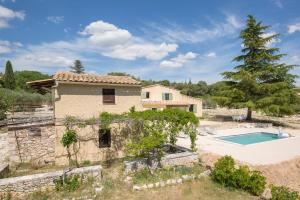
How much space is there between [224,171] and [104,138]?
26.9 feet

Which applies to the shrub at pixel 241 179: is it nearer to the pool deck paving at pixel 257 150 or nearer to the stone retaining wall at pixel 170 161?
the pool deck paving at pixel 257 150

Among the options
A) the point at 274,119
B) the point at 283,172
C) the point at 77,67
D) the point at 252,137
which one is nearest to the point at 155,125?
the point at 283,172

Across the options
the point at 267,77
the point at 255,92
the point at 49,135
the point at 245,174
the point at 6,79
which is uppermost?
the point at 6,79

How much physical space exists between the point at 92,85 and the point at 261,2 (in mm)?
15712

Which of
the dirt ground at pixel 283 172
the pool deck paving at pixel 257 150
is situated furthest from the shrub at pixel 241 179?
the pool deck paving at pixel 257 150

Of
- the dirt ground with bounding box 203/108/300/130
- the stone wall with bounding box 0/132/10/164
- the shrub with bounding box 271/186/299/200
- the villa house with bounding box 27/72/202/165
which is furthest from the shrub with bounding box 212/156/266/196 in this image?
the dirt ground with bounding box 203/108/300/130

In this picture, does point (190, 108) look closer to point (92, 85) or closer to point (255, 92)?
point (255, 92)

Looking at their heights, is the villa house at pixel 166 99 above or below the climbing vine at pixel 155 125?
above

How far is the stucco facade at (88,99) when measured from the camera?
15094mm

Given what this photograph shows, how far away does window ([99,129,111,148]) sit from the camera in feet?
47.1

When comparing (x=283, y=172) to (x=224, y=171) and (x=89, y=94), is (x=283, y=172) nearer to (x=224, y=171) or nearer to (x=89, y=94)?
(x=224, y=171)

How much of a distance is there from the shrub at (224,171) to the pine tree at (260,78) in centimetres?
2010

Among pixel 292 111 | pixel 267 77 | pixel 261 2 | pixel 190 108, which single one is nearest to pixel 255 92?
pixel 267 77

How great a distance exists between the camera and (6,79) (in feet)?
193
